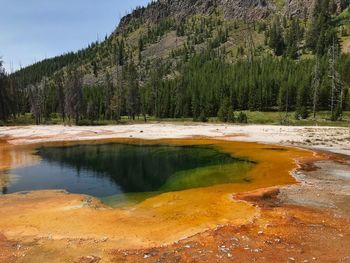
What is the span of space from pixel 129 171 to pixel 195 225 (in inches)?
852

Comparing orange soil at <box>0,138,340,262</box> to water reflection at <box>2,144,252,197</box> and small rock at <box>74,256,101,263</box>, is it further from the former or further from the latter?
water reflection at <box>2,144,252,197</box>

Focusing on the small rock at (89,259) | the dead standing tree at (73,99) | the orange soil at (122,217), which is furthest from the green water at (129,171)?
the dead standing tree at (73,99)

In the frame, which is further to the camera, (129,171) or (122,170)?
(122,170)

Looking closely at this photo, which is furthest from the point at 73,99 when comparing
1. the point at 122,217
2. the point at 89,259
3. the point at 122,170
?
the point at 89,259

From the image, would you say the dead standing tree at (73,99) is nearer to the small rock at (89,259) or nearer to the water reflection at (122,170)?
the water reflection at (122,170)

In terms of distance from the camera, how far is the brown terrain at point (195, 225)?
Answer: 15.3m

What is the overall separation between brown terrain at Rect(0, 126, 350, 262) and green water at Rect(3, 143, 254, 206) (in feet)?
9.86

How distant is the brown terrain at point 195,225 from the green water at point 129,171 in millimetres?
3007

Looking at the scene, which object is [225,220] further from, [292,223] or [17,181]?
[17,181]

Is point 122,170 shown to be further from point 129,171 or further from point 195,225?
point 195,225

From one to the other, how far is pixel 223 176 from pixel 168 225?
52.0 feet

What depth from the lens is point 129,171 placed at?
1569 inches

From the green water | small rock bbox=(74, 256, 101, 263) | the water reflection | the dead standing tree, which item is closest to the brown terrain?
small rock bbox=(74, 256, 101, 263)

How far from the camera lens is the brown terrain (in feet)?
50.2
